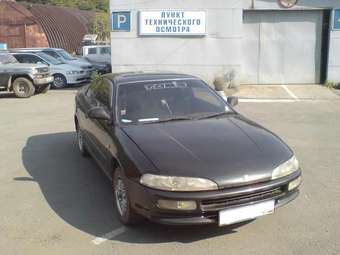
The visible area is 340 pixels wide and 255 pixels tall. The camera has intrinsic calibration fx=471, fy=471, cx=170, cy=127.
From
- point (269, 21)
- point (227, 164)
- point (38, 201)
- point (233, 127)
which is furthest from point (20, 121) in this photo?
point (269, 21)

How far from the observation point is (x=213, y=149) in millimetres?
4578

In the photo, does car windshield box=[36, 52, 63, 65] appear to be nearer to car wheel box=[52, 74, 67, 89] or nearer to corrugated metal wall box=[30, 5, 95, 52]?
car wheel box=[52, 74, 67, 89]

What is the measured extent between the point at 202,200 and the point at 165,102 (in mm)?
1907

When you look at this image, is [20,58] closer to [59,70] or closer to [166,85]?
[59,70]

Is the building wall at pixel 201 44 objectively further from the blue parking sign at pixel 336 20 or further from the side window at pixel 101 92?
the side window at pixel 101 92

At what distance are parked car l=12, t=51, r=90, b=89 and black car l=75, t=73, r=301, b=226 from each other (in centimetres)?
1326

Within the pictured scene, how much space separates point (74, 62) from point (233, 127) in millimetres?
15927

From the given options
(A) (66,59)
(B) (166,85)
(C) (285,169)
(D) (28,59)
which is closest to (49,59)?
(D) (28,59)

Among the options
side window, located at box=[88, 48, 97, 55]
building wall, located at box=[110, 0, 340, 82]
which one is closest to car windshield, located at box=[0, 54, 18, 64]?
building wall, located at box=[110, 0, 340, 82]

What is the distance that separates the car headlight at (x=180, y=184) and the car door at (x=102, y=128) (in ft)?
3.79

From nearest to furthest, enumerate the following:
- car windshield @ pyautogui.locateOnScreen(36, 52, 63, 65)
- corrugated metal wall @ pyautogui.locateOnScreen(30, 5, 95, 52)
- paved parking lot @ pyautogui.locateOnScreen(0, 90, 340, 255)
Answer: paved parking lot @ pyautogui.locateOnScreen(0, 90, 340, 255), car windshield @ pyautogui.locateOnScreen(36, 52, 63, 65), corrugated metal wall @ pyautogui.locateOnScreen(30, 5, 95, 52)

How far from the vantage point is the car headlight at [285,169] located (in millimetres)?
4379

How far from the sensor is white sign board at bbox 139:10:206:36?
16.4 meters

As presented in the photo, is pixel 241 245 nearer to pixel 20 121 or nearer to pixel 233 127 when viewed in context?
pixel 233 127
